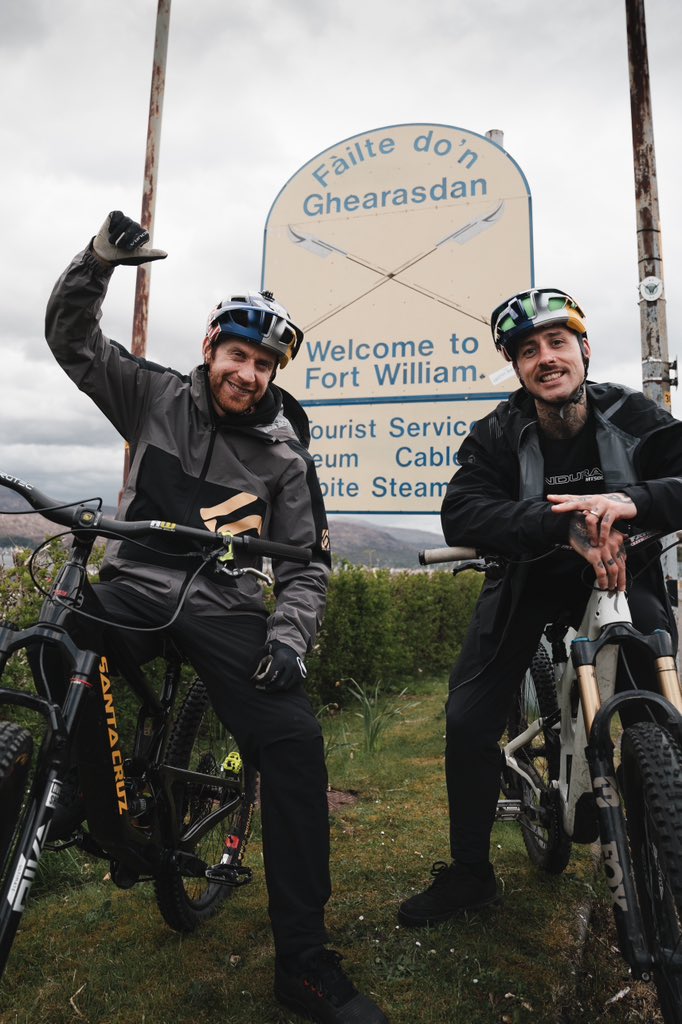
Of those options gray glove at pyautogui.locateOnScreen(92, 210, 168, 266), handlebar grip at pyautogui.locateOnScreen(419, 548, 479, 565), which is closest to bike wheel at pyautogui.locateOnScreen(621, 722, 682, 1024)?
handlebar grip at pyautogui.locateOnScreen(419, 548, 479, 565)

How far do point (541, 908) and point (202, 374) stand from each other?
2458mm

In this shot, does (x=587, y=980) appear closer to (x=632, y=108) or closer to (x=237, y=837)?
(x=237, y=837)

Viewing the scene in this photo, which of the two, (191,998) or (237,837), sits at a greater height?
(237,837)

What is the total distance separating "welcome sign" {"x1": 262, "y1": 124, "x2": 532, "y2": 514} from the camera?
5621 millimetres

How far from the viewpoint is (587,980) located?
97.9 inches

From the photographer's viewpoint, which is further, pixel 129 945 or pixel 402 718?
pixel 402 718

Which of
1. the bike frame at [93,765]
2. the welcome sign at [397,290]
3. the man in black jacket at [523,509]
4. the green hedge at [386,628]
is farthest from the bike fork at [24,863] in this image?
the green hedge at [386,628]

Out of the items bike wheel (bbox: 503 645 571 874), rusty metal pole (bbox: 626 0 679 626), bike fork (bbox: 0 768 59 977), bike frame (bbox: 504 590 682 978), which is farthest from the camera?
rusty metal pole (bbox: 626 0 679 626)

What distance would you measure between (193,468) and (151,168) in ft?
17.2

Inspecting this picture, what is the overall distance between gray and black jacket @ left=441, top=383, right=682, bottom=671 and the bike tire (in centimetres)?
150

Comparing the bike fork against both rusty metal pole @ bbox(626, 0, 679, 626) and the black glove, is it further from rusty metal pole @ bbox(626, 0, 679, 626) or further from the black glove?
rusty metal pole @ bbox(626, 0, 679, 626)

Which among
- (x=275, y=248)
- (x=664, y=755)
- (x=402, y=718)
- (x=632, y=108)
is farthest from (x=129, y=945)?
(x=632, y=108)

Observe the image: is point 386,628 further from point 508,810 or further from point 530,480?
point 530,480

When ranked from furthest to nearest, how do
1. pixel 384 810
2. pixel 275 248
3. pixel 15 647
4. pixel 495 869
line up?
pixel 275 248 → pixel 384 810 → pixel 495 869 → pixel 15 647
